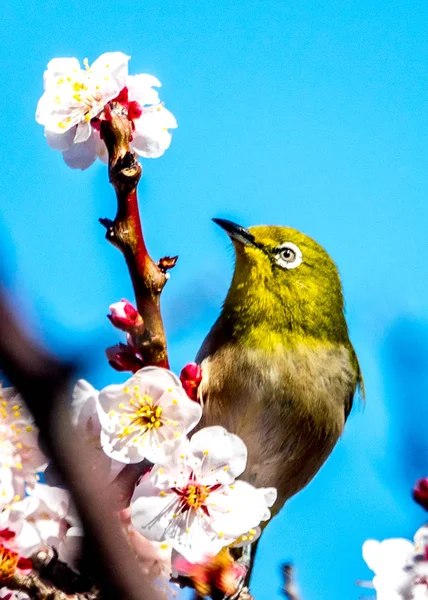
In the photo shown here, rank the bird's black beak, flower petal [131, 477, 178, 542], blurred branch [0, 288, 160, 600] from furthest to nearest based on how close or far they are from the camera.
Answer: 1. the bird's black beak
2. flower petal [131, 477, 178, 542]
3. blurred branch [0, 288, 160, 600]

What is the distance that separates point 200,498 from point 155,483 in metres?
0.18

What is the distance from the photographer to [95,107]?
234 cm

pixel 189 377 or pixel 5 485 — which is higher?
pixel 189 377

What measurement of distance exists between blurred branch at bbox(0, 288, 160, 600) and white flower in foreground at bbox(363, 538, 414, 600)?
144 cm

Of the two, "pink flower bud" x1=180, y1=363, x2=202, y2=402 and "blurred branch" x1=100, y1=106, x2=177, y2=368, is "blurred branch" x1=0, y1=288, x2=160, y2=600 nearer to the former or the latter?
"blurred branch" x1=100, y1=106, x2=177, y2=368

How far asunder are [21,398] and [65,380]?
0.07 metres

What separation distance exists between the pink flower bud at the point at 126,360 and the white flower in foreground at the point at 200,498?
23 centimetres

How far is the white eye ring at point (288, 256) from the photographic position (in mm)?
3769

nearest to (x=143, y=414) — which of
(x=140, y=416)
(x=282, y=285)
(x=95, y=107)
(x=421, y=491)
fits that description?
(x=140, y=416)

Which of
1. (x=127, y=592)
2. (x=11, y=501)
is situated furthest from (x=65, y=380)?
(x=11, y=501)

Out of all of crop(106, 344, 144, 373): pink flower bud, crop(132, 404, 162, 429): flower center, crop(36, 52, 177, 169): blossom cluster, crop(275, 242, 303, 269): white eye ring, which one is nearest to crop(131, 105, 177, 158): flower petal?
crop(36, 52, 177, 169): blossom cluster

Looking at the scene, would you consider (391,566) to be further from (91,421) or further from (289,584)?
(91,421)

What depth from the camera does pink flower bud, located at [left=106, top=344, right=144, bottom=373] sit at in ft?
6.67

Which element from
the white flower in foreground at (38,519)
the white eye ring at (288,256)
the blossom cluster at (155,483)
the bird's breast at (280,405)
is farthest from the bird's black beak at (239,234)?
the white flower in foreground at (38,519)
